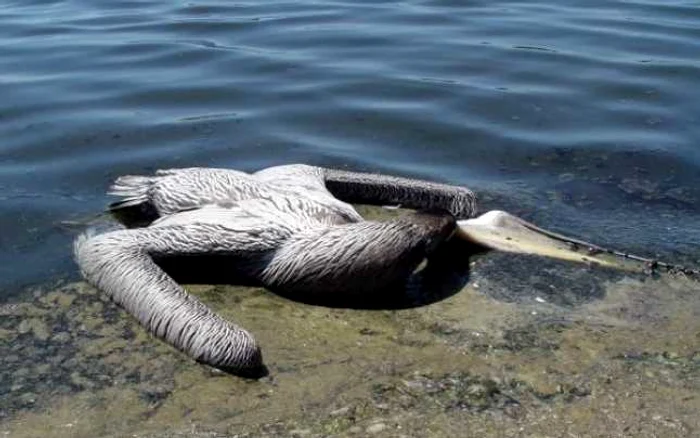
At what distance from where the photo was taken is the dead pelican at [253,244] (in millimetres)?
6395

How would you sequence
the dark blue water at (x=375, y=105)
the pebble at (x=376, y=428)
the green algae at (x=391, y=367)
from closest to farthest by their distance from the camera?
the pebble at (x=376, y=428), the green algae at (x=391, y=367), the dark blue water at (x=375, y=105)

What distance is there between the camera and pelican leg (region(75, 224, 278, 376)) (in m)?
6.08

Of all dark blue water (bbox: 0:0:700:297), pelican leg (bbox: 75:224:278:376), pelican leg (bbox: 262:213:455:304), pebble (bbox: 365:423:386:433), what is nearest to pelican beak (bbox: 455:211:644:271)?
dark blue water (bbox: 0:0:700:297)

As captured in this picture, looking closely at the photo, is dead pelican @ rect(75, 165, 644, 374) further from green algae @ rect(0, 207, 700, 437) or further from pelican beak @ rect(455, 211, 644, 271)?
green algae @ rect(0, 207, 700, 437)

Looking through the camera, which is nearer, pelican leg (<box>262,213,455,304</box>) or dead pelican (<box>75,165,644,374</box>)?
dead pelican (<box>75,165,644,374</box>)

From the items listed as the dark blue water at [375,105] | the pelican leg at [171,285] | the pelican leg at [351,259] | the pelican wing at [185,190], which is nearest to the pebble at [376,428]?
the pelican leg at [171,285]

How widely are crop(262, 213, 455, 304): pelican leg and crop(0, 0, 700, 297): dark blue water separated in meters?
1.59

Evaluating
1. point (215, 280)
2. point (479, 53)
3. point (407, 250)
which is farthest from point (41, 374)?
point (479, 53)

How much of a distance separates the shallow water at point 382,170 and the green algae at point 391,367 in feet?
0.06

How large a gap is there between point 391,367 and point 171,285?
1444 mm

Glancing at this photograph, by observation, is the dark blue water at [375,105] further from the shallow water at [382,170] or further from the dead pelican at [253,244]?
the dead pelican at [253,244]

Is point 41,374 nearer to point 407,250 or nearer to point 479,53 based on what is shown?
point 407,250

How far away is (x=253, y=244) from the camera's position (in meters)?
7.08

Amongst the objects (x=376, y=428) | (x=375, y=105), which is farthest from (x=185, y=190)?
(x=375, y=105)
